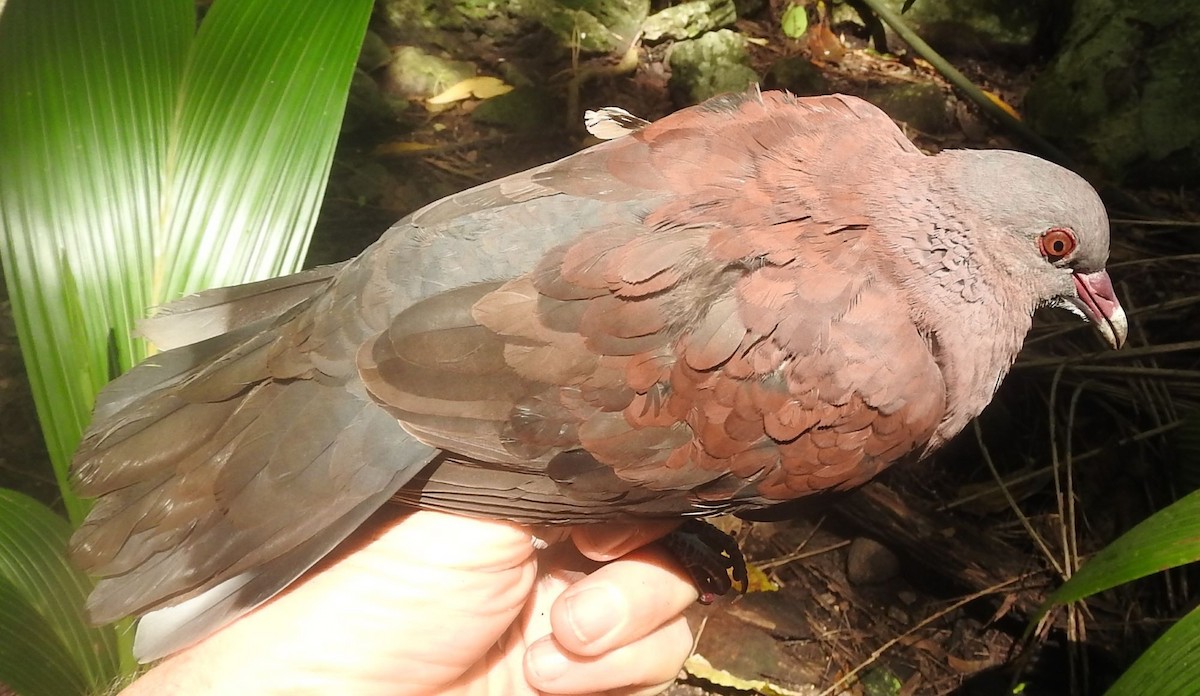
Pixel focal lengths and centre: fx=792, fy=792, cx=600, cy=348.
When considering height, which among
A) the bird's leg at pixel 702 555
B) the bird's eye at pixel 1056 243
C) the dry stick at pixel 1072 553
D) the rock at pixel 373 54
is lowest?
the dry stick at pixel 1072 553

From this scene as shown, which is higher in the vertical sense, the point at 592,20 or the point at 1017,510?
the point at 592,20

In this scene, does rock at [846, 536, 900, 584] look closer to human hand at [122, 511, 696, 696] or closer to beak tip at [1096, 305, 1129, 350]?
human hand at [122, 511, 696, 696]

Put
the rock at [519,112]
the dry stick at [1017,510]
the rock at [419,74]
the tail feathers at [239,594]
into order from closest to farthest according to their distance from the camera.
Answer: the tail feathers at [239,594] → the dry stick at [1017,510] → the rock at [519,112] → the rock at [419,74]

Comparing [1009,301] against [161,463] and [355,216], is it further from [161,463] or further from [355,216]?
[355,216]

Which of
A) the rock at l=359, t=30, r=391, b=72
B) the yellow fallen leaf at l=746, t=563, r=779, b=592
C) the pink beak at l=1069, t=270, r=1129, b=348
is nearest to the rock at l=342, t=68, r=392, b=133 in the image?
the rock at l=359, t=30, r=391, b=72

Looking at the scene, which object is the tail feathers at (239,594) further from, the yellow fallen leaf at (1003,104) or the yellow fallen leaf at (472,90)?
the yellow fallen leaf at (1003,104)

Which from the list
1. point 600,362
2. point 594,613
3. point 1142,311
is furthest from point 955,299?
point 1142,311

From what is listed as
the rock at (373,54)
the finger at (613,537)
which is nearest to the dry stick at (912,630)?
the finger at (613,537)

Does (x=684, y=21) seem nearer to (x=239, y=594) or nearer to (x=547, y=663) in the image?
(x=547, y=663)

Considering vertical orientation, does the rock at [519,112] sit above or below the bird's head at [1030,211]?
below
